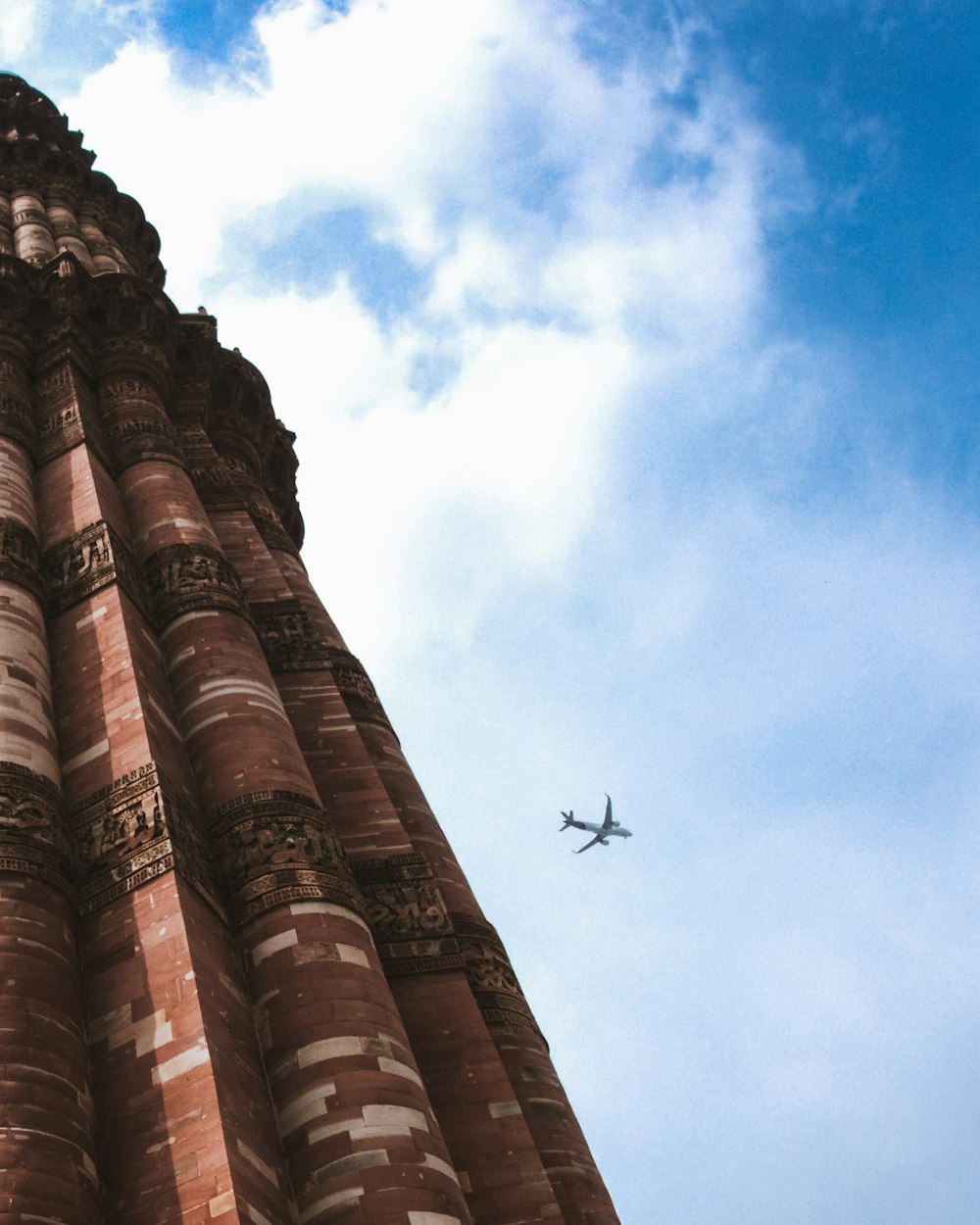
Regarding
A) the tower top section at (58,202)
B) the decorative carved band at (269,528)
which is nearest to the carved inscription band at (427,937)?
the decorative carved band at (269,528)

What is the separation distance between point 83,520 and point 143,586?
3.18 ft

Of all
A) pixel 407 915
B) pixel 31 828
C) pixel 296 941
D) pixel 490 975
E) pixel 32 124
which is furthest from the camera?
pixel 32 124

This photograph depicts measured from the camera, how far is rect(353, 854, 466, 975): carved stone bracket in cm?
884

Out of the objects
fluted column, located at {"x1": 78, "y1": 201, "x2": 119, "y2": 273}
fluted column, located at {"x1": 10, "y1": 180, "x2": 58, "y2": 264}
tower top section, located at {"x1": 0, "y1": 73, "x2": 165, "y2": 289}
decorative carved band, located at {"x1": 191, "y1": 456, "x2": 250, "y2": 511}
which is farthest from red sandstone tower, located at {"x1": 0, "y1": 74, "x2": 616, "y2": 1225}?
tower top section, located at {"x1": 0, "y1": 73, "x2": 165, "y2": 289}

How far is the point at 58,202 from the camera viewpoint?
22156mm

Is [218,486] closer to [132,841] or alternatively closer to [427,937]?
[427,937]

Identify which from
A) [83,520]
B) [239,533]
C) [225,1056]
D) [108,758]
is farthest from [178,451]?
[225,1056]

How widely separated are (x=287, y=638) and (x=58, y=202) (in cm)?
1337

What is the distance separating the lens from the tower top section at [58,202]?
19.9 m

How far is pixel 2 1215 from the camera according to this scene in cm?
545

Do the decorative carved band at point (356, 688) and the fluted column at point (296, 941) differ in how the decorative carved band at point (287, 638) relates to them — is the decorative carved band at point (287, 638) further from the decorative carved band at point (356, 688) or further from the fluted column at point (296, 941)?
the fluted column at point (296, 941)

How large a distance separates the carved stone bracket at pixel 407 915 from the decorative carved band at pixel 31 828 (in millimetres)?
2391

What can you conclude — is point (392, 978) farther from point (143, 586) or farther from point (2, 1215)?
point (143, 586)

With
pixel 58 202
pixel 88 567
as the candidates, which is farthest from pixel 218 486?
pixel 58 202
